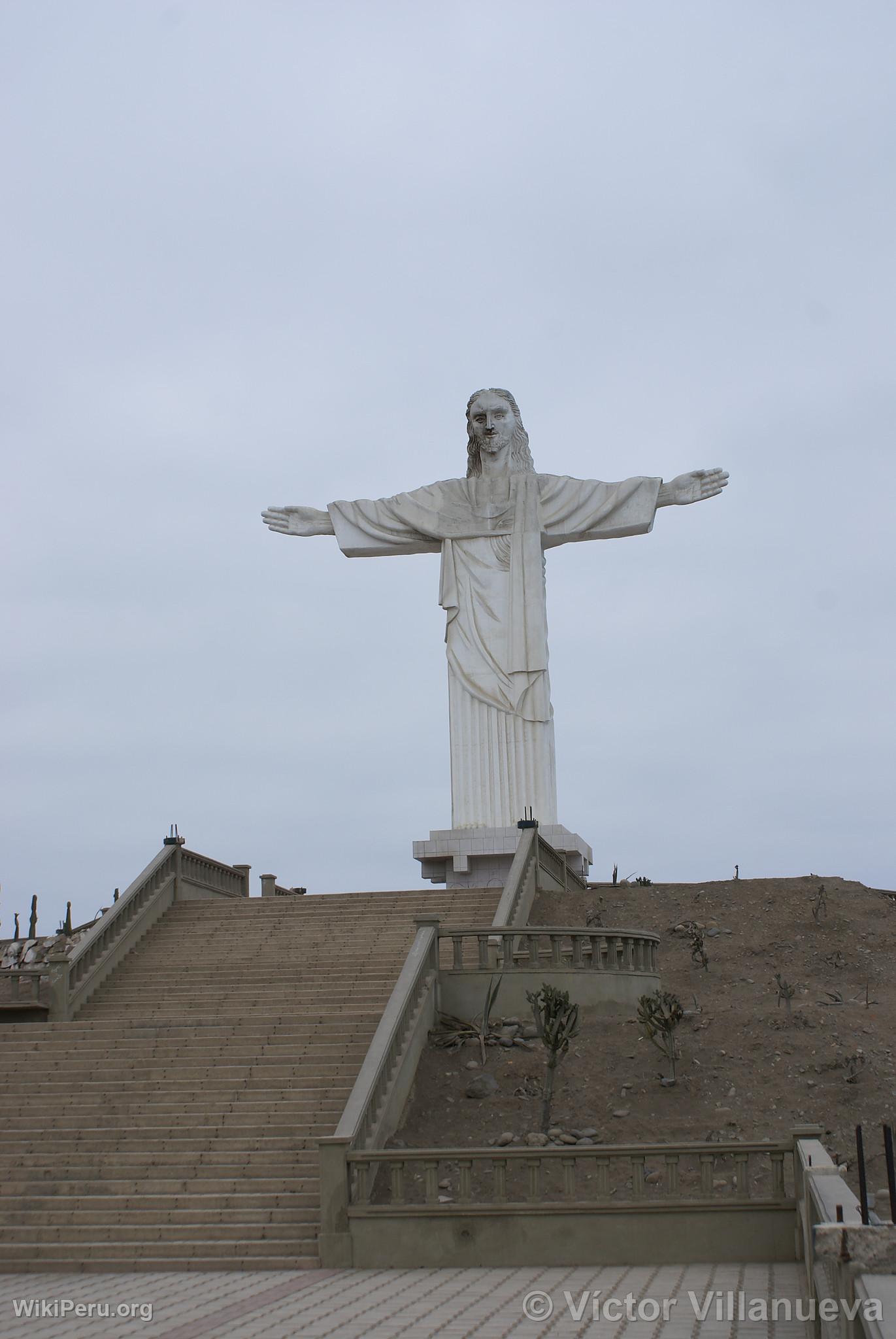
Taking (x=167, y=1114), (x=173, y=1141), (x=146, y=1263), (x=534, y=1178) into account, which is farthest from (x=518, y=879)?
(x=146, y=1263)

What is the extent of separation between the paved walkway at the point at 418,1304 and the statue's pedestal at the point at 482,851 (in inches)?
539

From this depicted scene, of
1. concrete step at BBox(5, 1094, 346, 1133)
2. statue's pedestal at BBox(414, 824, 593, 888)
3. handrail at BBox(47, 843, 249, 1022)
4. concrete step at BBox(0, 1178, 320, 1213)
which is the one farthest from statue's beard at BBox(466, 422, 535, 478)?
concrete step at BBox(0, 1178, 320, 1213)

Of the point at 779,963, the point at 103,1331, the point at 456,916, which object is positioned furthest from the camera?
the point at 456,916

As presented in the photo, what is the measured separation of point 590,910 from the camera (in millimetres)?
23281

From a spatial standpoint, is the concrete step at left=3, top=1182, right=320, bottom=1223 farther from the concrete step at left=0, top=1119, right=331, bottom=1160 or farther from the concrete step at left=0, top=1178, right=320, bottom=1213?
the concrete step at left=0, top=1119, right=331, bottom=1160

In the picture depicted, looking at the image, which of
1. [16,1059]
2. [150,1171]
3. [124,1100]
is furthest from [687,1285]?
[16,1059]

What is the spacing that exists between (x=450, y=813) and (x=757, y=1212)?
15.1 meters

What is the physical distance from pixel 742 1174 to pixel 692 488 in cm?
1668

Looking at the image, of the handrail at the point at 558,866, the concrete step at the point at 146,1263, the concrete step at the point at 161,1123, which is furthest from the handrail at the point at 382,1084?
the handrail at the point at 558,866

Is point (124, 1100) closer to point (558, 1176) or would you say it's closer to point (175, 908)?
point (558, 1176)

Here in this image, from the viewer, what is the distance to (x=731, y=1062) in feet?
56.4

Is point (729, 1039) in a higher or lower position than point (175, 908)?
lower

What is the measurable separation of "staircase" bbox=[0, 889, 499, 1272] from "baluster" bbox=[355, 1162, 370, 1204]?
0.58 meters

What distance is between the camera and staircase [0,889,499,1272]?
13.5m
